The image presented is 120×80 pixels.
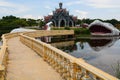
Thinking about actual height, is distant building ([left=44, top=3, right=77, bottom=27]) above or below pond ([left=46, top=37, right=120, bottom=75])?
above

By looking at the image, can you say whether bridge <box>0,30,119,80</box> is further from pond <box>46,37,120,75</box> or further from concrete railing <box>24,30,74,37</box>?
concrete railing <box>24,30,74,37</box>

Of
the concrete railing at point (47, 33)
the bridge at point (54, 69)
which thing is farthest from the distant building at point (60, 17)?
the bridge at point (54, 69)

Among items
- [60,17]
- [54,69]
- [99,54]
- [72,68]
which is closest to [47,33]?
[99,54]

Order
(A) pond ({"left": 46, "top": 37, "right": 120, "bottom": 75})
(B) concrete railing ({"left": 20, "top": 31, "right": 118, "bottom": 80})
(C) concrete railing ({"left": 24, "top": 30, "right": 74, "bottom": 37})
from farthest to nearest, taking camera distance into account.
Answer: (C) concrete railing ({"left": 24, "top": 30, "right": 74, "bottom": 37})
(A) pond ({"left": 46, "top": 37, "right": 120, "bottom": 75})
(B) concrete railing ({"left": 20, "top": 31, "right": 118, "bottom": 80})

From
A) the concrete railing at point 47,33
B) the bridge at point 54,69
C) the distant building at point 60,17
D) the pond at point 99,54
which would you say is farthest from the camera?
the distant building at point 60,17

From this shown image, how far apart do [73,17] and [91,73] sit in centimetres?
7810

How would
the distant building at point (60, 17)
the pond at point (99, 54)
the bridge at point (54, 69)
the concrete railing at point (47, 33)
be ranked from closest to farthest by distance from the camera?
the bridge at point (54, 69) < the pond at point (99, 54) < the concrete railing at point (47, 33) < the distant building at point (60, 17)

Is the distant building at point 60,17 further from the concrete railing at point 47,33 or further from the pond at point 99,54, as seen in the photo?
the pond at point 99,54

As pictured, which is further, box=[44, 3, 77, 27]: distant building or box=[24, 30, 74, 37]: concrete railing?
box=[44, 3, 77, 27]: distant building

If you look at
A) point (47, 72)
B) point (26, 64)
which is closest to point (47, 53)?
point (26, 64)

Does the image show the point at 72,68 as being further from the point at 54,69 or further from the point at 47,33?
the point at 47,33

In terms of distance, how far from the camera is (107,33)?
238 feet

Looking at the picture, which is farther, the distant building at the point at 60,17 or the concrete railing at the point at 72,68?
the distant building at the point at 60,17

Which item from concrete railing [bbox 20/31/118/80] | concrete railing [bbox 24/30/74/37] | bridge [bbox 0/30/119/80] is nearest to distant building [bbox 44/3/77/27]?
concrete railing [bbox 24/30/74/37]
